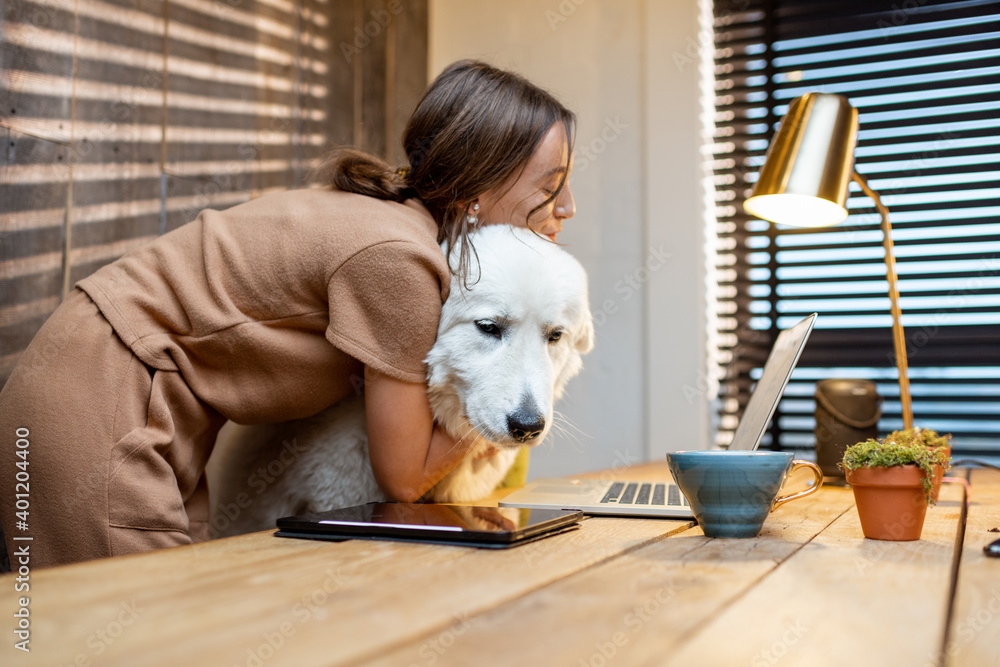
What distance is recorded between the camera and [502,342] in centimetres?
118

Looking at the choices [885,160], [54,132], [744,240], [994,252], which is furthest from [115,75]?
[994,252]

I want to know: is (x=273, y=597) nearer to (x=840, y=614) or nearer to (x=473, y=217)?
(x=840, y=614)

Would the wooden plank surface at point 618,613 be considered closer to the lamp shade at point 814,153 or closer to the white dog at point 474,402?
the white dog at point 474,402

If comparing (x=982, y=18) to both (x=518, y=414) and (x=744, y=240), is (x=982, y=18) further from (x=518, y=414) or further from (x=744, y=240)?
(x=518, y=414)

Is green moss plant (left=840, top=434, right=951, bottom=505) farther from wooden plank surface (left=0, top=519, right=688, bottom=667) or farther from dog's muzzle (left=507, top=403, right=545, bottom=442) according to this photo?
dog's muzzle (left=507, top=403, right=545, bottom=442)

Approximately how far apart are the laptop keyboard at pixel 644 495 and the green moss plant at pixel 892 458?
258mm

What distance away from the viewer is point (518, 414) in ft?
3.63

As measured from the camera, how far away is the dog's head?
1.13 metres

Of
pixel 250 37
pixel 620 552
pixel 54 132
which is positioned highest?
pixel 250 37

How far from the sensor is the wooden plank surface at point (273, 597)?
46 cm

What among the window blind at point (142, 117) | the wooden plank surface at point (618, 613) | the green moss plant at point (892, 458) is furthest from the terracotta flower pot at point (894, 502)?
the window blind at point (142, 117)

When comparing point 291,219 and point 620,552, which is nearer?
point 620,552

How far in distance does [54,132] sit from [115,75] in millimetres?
220

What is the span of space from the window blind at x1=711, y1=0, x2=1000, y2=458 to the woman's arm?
1.68 m
